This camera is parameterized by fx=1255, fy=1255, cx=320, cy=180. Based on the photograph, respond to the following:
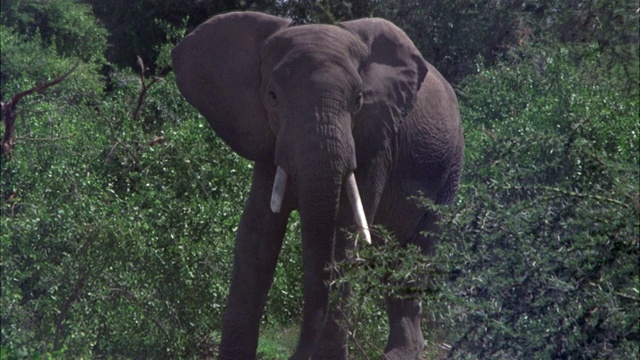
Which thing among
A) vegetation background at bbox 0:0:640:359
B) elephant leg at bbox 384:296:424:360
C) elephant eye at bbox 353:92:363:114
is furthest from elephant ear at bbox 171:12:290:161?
elephant leg at bbox 384:296:424:360

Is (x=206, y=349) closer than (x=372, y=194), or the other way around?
(x=372, y=194)

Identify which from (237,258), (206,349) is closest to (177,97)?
(206,349)

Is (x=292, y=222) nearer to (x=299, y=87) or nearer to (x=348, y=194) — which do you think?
(x=348, y=194)

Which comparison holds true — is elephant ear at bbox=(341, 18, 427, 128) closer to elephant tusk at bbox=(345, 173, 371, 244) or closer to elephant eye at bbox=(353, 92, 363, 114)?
elephant eye at bbox=(353, 92, 363, 114)

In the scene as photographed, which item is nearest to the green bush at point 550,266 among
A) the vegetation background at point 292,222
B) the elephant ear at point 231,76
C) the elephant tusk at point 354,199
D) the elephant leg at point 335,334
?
the vegetation background at point 292,222

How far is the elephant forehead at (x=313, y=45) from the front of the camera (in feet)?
19.7

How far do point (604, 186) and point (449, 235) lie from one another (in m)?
0.66

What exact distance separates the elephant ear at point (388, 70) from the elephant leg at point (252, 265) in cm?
66

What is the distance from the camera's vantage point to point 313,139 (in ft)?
18.8

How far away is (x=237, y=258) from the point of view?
640 centimetres

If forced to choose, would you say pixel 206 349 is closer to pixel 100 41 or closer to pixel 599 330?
pixel 599 330

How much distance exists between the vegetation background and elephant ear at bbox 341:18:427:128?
549 millimetres

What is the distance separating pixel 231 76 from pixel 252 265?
3.19 ft

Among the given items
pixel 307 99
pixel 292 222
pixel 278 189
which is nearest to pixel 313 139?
pixel 307 99
